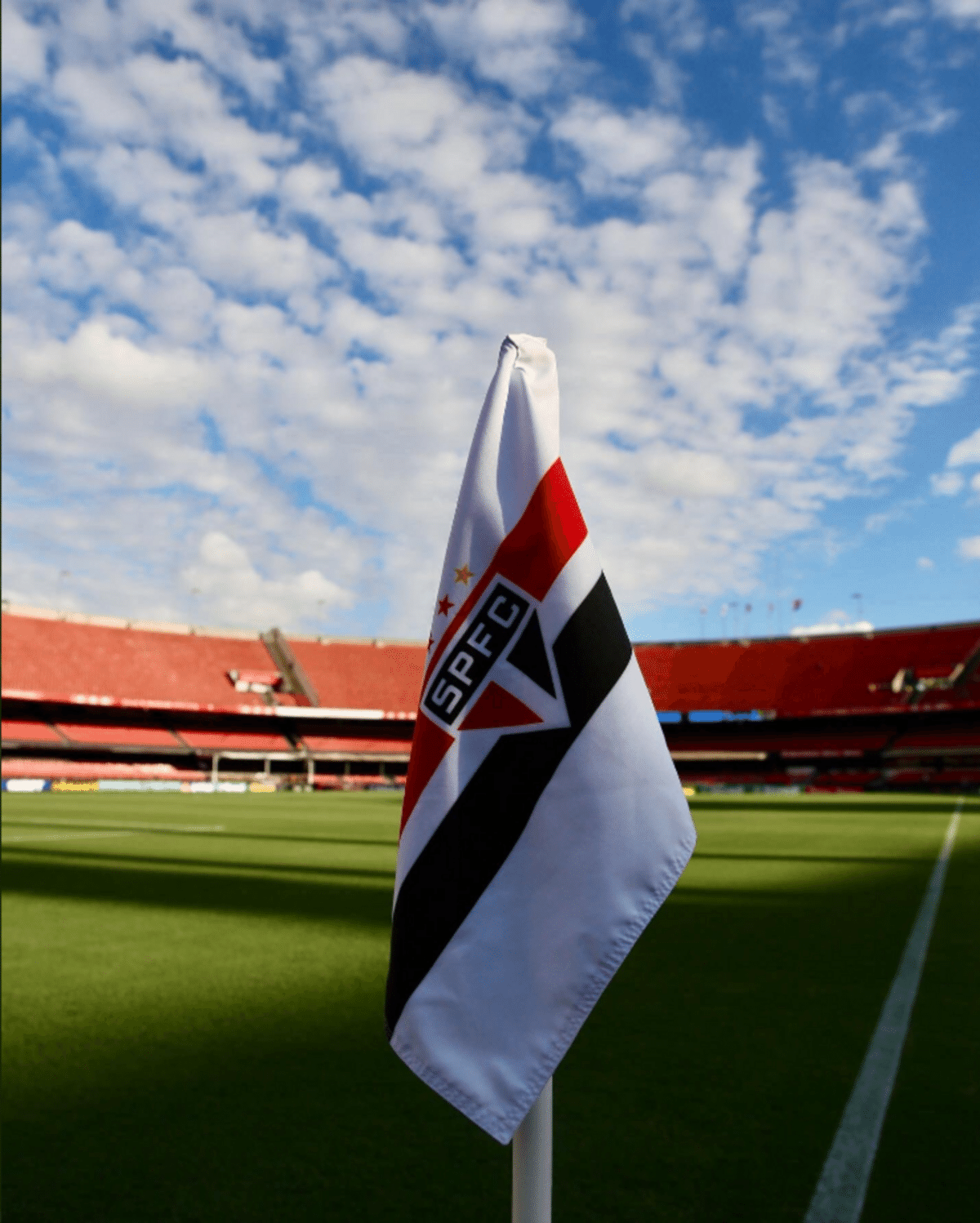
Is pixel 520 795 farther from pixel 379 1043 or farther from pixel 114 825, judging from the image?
pixel 114 825

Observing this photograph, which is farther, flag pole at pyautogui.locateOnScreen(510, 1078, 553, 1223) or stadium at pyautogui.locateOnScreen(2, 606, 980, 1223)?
stadium at pyautogui.locateOnScreen(2, 606, 980, 1223)

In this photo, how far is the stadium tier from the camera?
44594mm

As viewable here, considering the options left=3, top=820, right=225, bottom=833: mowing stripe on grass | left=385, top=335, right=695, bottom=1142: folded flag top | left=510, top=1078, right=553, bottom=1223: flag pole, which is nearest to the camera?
left=510, top=1078, right=553, bottom=1223: flag pole

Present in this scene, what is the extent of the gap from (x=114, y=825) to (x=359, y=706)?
37.0m

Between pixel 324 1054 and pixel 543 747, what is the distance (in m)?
2.47

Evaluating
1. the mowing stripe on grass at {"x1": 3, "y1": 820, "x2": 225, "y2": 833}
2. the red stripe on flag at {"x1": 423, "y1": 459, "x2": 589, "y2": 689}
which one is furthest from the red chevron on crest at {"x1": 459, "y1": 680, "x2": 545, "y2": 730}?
the mowing stripe on grass at {"x1": 3, "y1": 820, "x2": 225, "y2": 833}

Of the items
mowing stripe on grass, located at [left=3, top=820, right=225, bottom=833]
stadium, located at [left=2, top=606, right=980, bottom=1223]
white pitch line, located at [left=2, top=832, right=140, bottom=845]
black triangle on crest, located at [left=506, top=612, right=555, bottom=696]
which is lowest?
mowing stripe on grass, located at [left=3, top=820, right=225, bottom=833]

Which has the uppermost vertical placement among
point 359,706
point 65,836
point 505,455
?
point 505,455

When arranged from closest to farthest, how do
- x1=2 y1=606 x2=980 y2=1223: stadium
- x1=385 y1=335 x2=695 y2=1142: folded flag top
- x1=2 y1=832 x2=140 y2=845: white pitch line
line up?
x1=385 y1=335 x2=695 y2=1142: folded flag top → x1=2 y1=606 x2=980 y2=1223: stadium → x1=2 y1=832 x2=140 y2=845: white pitch line

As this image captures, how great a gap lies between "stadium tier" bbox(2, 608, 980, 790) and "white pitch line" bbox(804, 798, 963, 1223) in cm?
4085

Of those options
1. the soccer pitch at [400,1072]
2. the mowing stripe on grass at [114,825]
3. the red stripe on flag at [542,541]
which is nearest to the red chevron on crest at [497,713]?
the red stripe on flag at [542,541]

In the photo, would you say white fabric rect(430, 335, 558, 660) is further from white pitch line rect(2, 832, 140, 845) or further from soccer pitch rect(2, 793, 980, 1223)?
white pitch line rect(2, 832, 140, 845)

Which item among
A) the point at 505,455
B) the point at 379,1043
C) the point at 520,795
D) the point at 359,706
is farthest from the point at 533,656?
the point at 359,706

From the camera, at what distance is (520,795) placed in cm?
153
